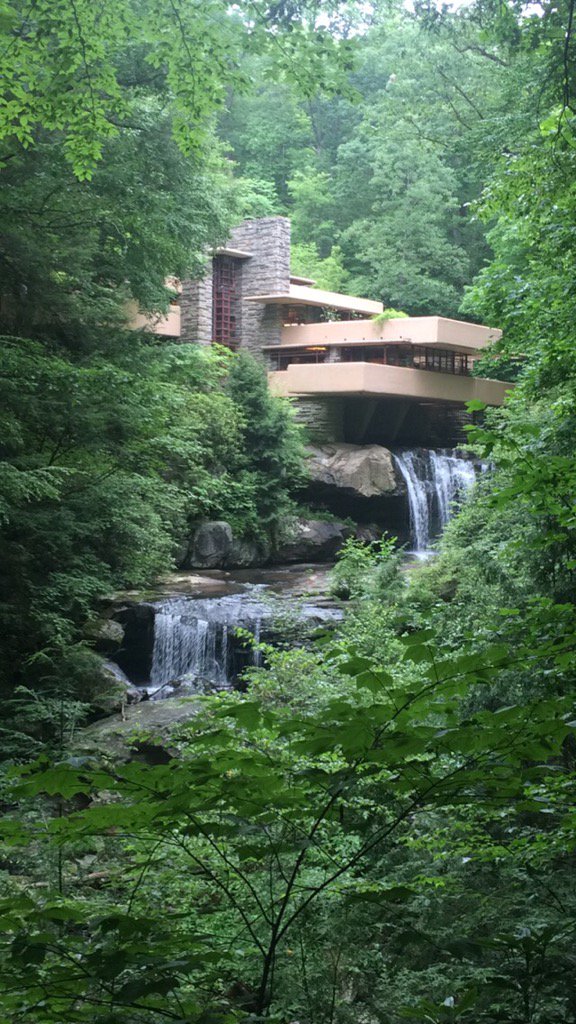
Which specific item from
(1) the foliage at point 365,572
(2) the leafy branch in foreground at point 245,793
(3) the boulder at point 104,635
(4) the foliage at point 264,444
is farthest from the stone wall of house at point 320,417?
(2) the leafy branch in foreground at point 245,793

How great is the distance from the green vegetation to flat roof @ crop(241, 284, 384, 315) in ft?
13.1

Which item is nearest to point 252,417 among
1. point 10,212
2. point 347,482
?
point 347,482

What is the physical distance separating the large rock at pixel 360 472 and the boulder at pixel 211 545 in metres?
3.90

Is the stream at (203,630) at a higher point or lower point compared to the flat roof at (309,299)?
lower

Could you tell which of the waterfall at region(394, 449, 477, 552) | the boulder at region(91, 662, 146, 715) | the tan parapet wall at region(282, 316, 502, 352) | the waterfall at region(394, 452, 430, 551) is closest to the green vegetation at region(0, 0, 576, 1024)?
the boulder at region(91, 662, 146, 715)

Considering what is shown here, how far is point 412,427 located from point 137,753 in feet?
58.9

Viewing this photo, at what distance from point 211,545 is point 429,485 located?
6.30 meters

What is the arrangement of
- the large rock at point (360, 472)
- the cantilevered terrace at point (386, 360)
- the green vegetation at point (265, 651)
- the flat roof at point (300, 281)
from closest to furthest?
the green vegetation at point (265, 651)
the large rock at point (360, 472)
the cantilevered terrace at point (386, 360)
the flat roof at point (300, 281)

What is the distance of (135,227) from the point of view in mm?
11633

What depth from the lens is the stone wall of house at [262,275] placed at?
25172 mm

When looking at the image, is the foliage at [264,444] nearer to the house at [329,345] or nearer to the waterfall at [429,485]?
the house at [329,345]

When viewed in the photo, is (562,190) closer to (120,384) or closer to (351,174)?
(120,384)

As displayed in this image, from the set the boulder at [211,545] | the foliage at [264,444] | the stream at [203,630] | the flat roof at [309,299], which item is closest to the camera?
the stream at [203,630]

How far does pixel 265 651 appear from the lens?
28.7 feet
